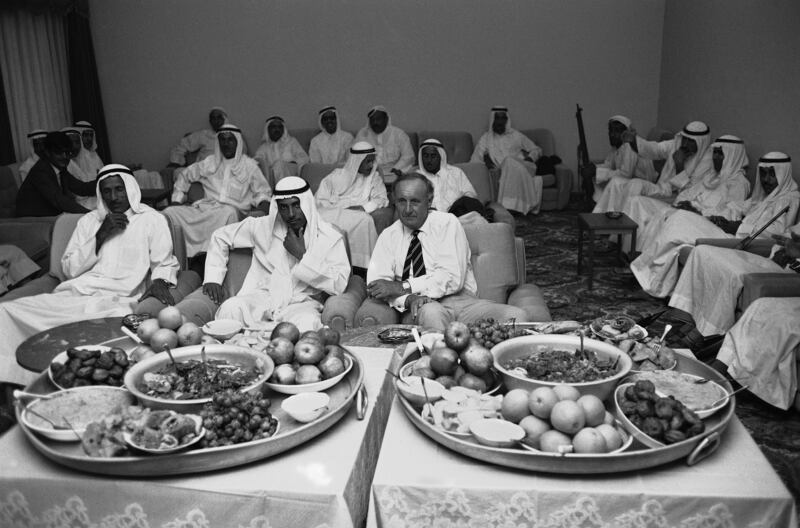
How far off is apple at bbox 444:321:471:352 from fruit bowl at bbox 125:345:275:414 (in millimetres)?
566

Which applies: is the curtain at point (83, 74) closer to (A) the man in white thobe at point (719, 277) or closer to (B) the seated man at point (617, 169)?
(B) the seated man at point (617, 169)

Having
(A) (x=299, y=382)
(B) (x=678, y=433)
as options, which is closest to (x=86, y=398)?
(A) (x=299, y=382)

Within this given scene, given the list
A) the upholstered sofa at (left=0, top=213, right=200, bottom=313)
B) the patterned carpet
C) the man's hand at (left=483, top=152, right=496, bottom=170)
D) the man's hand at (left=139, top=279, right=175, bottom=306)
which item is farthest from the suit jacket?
the man's hand at (left=483, top=152, right=496, bottom=170)

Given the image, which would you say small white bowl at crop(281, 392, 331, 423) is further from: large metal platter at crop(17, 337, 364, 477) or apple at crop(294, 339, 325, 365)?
apple at crop(294, 339, 325, 365)

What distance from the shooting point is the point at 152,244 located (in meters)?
4.22

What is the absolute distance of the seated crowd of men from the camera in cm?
375

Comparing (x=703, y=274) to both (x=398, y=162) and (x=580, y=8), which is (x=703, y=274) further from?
(x=580, y=8)

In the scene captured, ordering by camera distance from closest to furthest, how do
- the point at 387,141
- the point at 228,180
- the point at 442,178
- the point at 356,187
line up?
1. the point at 442,178
2. the point at 356,187
3. the point at 228,180
4. the point at 387,141

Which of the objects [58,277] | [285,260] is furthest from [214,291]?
[58,277]

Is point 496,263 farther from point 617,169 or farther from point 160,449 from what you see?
point 617,169

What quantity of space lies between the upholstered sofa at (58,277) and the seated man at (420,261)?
1124 mm

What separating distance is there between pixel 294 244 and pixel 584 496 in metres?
2.68

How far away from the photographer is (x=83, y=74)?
9.41 m

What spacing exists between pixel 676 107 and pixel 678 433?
814cm
